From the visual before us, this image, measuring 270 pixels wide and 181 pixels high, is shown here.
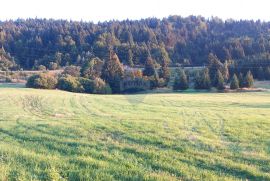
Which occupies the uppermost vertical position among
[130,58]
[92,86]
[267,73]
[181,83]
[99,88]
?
[130,58]

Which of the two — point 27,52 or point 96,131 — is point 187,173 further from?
point 27,52

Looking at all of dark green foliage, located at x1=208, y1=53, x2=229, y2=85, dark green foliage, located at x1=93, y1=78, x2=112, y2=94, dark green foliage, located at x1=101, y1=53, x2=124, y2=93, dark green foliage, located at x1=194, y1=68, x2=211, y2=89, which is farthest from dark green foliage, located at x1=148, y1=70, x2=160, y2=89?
dark green foliage, located at x1=208, y1=53, x2=229, y2=85

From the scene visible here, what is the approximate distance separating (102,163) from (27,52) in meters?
166

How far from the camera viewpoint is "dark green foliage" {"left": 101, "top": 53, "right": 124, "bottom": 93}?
111375mm

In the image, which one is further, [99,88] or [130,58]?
[130,58]

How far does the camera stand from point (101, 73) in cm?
11631

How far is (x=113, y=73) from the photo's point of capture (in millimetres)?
114188

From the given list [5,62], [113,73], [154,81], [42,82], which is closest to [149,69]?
[154,81]

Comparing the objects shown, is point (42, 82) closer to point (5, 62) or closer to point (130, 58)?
point (130, 58)

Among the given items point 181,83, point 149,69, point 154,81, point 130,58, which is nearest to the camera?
point 181,83

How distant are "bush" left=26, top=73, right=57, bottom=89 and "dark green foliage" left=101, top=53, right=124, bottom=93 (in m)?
22.0

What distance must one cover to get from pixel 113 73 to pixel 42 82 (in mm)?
28403

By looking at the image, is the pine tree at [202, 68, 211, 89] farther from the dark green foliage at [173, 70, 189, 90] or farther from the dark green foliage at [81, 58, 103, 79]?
the dark green foliage at [81, 58, 103, 79]

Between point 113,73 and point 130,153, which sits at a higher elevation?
point 113,73
